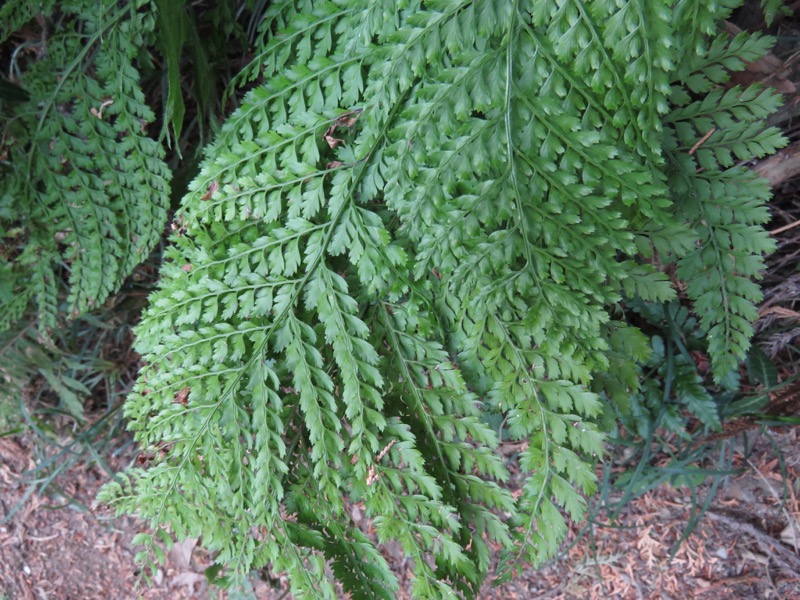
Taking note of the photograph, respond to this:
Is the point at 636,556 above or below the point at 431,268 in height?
below

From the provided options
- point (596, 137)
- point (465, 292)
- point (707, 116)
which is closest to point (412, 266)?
point (465, 292)

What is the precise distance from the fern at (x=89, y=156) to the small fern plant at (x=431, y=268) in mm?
259

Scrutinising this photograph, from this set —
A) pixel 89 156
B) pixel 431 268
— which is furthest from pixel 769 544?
pixel 89 156

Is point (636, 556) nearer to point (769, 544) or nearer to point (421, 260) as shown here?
point (769, 544)

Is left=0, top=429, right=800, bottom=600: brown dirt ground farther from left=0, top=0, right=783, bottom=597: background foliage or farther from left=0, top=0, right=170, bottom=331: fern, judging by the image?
left=0, top=0, right=170, bottom=331: fern

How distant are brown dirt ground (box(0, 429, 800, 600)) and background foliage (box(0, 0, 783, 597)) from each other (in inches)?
23.9

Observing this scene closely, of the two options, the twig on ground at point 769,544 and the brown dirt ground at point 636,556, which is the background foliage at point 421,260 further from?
the twig on ground at point 769,544

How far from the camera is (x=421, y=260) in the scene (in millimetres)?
1109

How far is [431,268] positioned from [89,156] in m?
0.99

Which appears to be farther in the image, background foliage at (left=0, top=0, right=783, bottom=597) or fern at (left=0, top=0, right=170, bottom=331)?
fern at (left=0, top=0, right=170, bottom=331)

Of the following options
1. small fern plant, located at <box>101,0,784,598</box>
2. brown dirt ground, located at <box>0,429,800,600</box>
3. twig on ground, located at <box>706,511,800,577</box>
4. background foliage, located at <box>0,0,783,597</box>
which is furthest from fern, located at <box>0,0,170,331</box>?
twig on ground, located at <box>706,511,800,577</box>

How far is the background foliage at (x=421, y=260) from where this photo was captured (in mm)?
1046

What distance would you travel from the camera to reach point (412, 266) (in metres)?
1.19

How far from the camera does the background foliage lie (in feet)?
3.43
